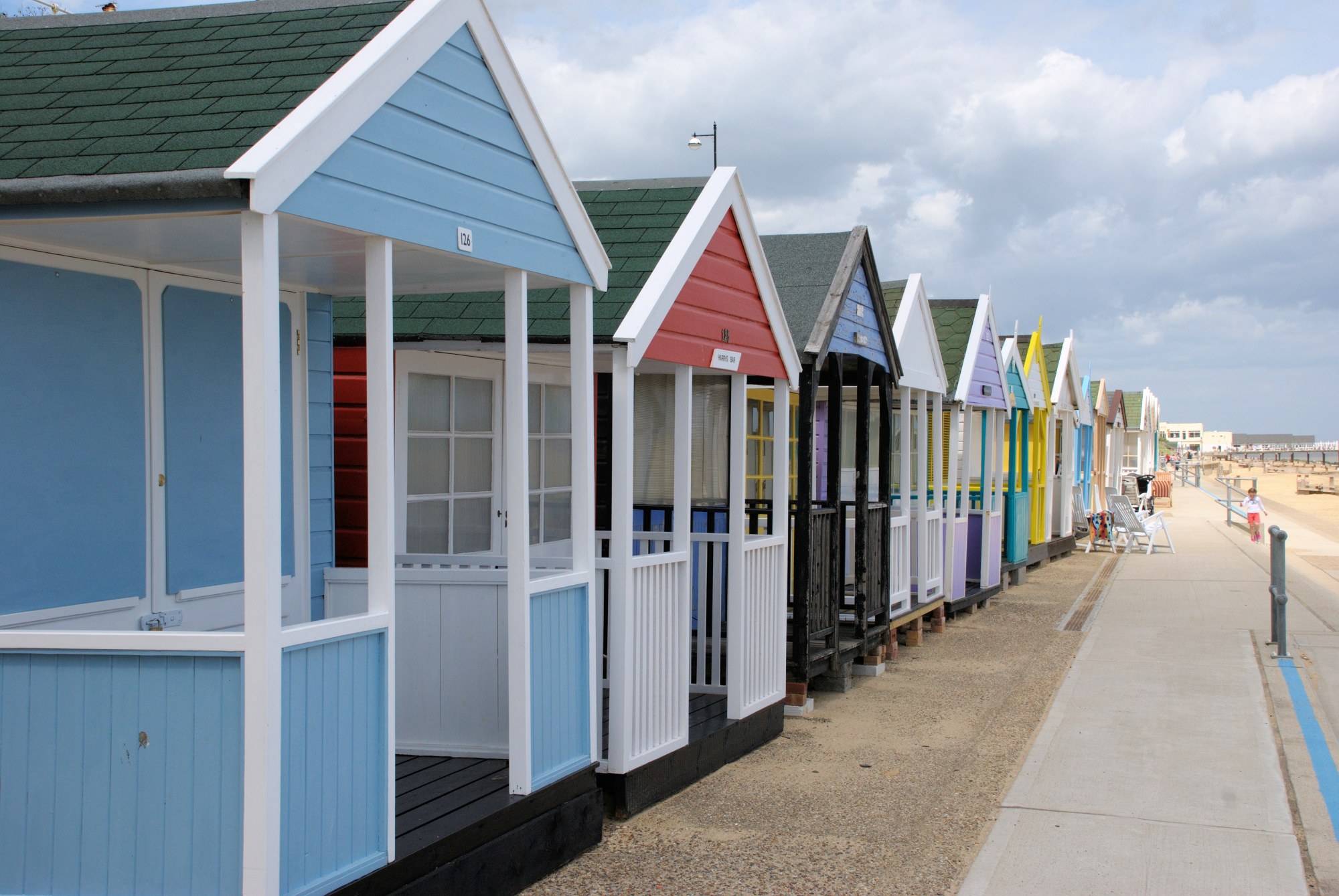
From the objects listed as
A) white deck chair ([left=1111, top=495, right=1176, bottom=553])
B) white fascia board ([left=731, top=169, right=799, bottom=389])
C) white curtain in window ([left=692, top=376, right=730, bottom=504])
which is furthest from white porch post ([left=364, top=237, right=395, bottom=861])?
white deck chair ([left=1111, top=495, right=1176, bottom=553])

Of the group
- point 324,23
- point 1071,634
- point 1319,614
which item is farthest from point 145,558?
point 1319,614

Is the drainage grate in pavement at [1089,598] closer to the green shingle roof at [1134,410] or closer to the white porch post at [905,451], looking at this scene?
the white porch post at [905,451]

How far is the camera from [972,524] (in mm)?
14461

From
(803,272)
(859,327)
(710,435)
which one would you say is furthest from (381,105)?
(710,435)

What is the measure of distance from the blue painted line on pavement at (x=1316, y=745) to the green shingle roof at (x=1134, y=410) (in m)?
31.2

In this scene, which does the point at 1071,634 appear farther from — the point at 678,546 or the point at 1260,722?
the point at 678,546

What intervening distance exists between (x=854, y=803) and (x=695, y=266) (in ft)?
9.57

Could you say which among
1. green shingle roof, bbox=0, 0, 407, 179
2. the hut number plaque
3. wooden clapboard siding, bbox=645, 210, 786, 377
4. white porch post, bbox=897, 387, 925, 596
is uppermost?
green shingle roof, bbox=0, 0, 407, 179

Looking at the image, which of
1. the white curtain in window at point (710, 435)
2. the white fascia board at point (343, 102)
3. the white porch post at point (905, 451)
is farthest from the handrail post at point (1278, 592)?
the white fascia board at point (343, 102)

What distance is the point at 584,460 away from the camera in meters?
5.25

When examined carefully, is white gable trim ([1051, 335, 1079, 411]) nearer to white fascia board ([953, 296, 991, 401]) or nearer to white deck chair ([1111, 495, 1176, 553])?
white deck chair ([1111, 495, 1176, 553])

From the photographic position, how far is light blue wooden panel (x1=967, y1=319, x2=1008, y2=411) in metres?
13.5

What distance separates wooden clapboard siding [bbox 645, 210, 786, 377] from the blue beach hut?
795 millimetres

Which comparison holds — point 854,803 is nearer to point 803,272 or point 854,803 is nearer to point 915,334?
point 803,272
